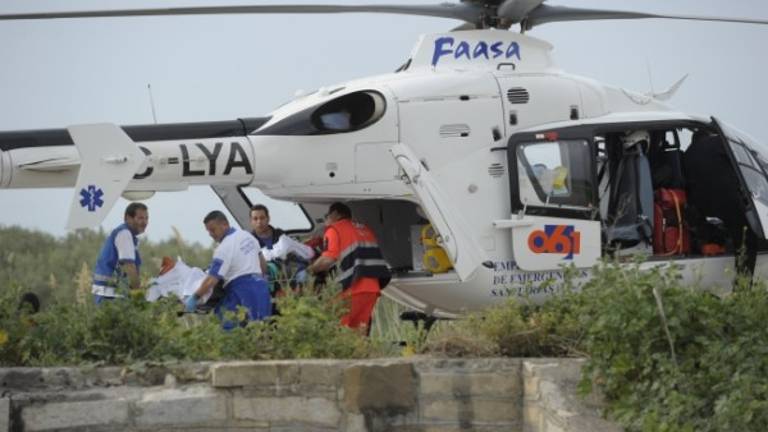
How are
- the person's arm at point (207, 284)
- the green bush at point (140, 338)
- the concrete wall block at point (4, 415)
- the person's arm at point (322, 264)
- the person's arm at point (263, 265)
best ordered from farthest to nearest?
the person's arm at point (322, 264), the person's arm at point (263, 265), the person's arm at point (207, 284), the green bush at point (140, 338), the concrete wall block at point (4, 415)

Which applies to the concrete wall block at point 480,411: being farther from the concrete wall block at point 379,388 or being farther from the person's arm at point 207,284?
the person's arm at point 207,284

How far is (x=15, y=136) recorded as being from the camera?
44.7 ft

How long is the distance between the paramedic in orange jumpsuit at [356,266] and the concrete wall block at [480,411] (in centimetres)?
432

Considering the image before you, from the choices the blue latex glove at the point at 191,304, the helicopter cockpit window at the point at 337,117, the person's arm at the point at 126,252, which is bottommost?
the blue latex glove at the point at 191,304

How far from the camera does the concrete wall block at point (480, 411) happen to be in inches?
374

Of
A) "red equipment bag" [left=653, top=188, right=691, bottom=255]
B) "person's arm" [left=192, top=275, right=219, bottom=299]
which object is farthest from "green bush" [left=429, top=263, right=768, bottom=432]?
"red equipment bag" [left=653, top=188, right=691, bottom=255]

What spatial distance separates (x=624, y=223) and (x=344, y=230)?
271cm

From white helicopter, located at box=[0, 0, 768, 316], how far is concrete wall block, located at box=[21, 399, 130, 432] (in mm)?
4764

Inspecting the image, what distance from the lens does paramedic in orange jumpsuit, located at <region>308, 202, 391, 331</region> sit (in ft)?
45.7

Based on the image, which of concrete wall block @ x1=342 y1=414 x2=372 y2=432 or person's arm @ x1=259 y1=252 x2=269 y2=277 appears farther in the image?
person's arm @ x1=259 y1=252 x2=269 y2=277

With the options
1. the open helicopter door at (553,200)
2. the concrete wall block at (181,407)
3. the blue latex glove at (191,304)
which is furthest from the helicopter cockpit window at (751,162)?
the concrete wall block at (181,407)

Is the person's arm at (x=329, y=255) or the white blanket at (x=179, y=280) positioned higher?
the person's arm at (x=329, y=255)

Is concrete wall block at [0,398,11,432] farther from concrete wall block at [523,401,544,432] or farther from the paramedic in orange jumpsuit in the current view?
the paramedic in orange jumpsuit

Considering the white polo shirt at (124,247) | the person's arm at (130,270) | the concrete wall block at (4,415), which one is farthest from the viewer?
the white polo shirt at (124,247)
